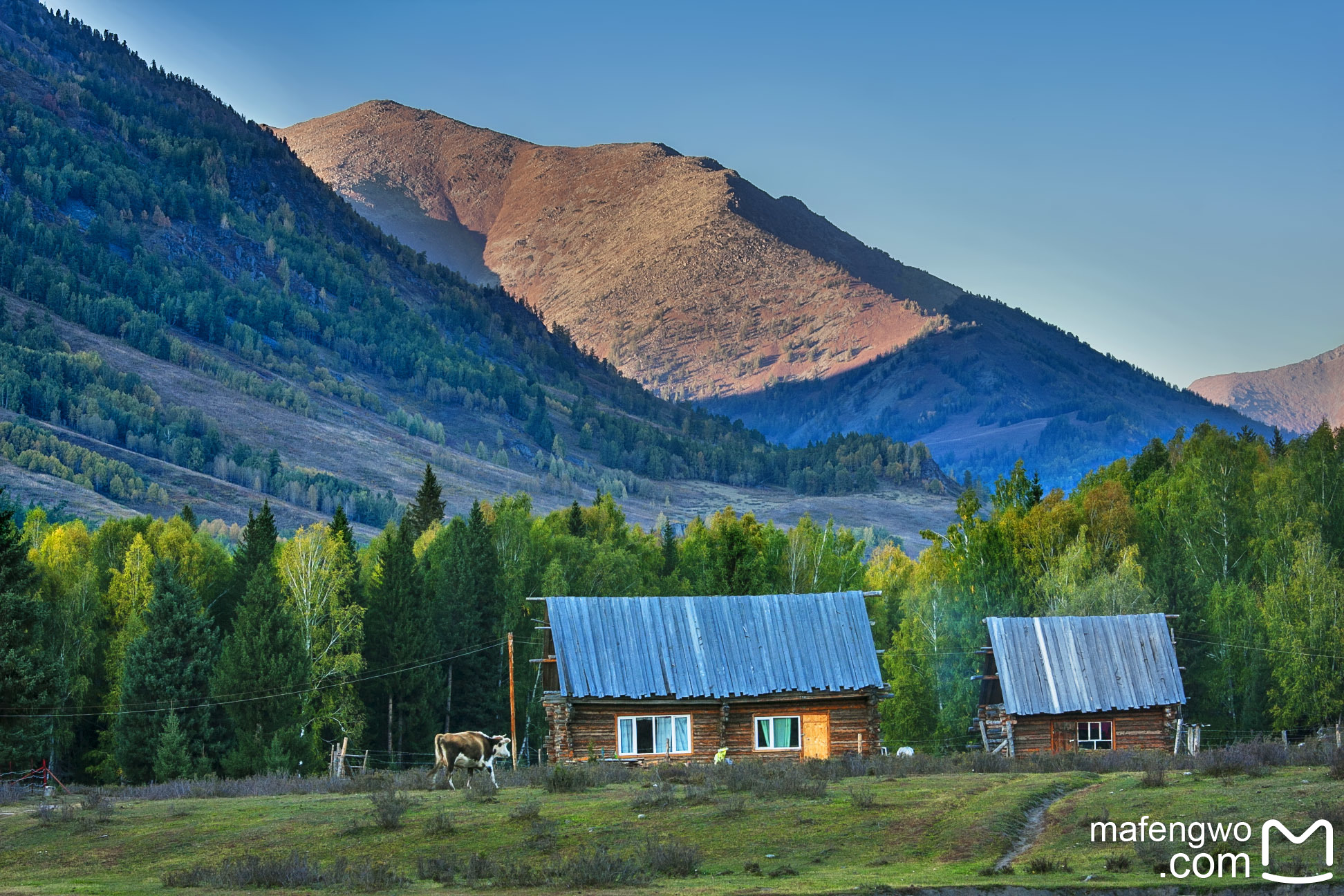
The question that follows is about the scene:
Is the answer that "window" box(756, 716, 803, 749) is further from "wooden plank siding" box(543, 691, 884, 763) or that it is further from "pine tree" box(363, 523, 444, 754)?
"pine tree" box(363, 523, 444, 754)

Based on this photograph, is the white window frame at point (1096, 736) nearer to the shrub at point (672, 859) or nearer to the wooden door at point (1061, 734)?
the wooden door at point (1061, 734)

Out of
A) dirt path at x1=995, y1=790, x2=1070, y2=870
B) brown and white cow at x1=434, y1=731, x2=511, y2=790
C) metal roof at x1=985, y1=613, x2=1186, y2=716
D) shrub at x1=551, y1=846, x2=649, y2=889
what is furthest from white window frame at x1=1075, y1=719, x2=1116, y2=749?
shrub at x1=551, y1=846, x2=649, y2=889

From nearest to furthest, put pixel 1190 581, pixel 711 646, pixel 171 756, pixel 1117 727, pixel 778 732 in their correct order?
pixel 778 732 < pixel 711 646 < pixel 1117 727 < pixel 171 756 < pixel 1190 581

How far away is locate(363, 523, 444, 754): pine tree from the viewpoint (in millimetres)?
63562

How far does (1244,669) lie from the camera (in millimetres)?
60531

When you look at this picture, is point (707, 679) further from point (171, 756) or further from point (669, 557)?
point (669, 557)

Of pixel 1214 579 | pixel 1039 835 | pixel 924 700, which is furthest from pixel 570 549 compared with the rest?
pixel 1039 835

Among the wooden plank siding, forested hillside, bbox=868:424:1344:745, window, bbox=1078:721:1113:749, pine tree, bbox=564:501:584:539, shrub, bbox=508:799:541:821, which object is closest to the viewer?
shrub, bbox=508:799:541:821

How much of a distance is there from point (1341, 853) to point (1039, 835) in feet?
17.0

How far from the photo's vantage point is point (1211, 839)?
23.9m

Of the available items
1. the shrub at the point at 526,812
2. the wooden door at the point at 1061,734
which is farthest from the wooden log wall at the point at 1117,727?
the shrub at the point at 526,812

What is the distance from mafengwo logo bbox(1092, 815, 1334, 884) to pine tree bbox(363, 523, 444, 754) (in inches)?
1669

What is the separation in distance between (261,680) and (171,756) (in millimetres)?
4915

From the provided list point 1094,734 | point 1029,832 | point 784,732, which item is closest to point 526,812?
point 1029,832
